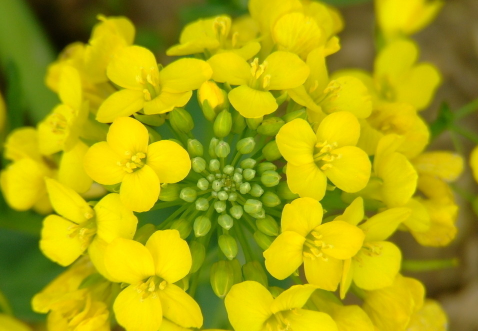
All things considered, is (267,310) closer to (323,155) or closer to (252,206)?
(252,206)

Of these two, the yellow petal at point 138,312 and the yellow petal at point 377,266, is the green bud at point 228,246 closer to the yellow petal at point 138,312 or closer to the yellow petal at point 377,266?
the yellow petal at point 138,312

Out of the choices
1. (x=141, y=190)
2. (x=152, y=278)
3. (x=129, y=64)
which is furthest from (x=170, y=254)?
(x=129, y=64)

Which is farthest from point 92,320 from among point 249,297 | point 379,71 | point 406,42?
point 406,42

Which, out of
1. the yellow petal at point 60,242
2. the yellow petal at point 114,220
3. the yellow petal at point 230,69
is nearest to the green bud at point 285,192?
the yellow petal at point 230,69

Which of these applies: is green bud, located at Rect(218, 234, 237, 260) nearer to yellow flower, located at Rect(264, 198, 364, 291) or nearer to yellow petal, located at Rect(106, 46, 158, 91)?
yellow flower, located at Rect(264, 198, 364, 291)

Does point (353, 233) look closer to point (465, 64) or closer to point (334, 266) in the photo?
point (334, 266)

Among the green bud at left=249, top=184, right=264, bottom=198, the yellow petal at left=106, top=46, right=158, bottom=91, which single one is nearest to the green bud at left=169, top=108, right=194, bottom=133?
the yellow petal at left=106, top=46, right=158, bottom=91
